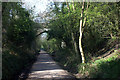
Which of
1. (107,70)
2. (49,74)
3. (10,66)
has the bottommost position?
(49,74)

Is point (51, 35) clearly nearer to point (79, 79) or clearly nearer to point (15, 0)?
point (15, 0)

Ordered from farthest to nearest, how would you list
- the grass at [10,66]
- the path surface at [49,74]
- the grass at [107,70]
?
1. the path surface at [49,74]
2. the grass at [10,66]
3. the grass at [107,70]

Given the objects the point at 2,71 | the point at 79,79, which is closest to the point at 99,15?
the point at 79,79

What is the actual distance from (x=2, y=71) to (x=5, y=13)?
5312 millimetres

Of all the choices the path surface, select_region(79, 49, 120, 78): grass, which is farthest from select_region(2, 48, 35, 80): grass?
select_region(79, 49, 120, 78): grass

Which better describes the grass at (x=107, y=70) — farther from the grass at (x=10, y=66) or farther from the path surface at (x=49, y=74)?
the grass at (x=10, y=66)

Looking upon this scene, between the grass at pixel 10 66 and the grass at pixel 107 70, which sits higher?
the grass at pixel 107 70

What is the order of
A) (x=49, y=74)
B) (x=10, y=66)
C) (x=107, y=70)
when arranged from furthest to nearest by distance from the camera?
(x=49, y=74), (x=10, y=66), (x=107, y=70)

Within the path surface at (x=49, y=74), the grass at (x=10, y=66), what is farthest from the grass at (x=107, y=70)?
the grass at (x=10, y=66)

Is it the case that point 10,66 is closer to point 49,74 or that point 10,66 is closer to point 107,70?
point 49,74

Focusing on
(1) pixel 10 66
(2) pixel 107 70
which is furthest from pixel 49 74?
(2) pixel 107 70

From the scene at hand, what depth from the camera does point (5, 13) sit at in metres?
11.3

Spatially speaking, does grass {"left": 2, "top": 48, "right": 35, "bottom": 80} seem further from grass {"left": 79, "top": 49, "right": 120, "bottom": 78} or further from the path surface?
grass {"left": 79, "top": 49, "right": 120, "bottom": 78}

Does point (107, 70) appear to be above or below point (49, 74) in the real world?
above
